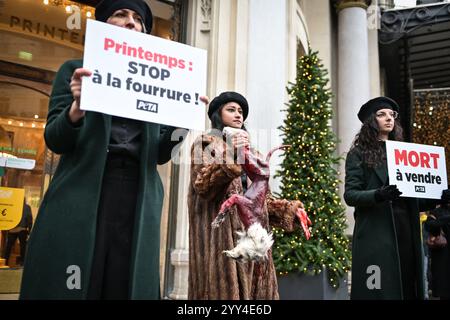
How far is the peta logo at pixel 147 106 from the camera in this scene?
1.93 m

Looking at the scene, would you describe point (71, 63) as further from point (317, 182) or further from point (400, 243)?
point (317, 182)

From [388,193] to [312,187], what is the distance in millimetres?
3120

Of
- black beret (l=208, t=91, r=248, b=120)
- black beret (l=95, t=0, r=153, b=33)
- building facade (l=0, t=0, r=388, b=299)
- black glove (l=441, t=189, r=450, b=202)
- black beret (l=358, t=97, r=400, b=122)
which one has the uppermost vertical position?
building facade (l=0, t=0, r=388, b=299)

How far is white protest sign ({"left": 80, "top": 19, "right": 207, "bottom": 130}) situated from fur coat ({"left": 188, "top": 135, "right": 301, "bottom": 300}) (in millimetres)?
430

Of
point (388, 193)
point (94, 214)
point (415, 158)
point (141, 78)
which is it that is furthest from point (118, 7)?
point (415, 158)

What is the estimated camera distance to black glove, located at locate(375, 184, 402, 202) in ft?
9.97

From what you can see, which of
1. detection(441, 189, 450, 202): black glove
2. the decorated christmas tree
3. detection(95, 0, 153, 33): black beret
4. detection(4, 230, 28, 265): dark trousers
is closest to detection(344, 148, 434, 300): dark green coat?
detection(441, 189, 450, 202): black glove

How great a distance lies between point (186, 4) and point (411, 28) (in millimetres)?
9735

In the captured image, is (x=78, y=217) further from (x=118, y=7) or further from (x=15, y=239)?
(x=15, y=239)

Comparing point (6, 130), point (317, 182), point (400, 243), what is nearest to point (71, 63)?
point (400, 243)

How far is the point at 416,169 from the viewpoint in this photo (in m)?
3.39

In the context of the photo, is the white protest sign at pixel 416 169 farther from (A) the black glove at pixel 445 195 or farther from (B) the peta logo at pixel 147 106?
(B) the peta logo at pixel 147 106

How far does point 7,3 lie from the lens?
6.62 m

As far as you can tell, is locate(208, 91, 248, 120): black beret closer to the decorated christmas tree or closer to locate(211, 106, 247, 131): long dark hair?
locate(211, 106, 247, 131): long dark hair
